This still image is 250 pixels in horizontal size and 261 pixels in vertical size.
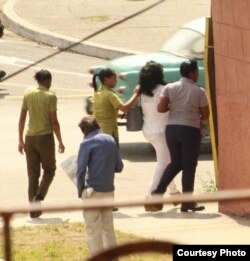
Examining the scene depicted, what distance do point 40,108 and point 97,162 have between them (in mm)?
2570

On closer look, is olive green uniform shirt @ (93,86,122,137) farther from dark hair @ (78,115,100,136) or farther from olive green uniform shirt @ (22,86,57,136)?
dark hair @ (78,115,100,136)

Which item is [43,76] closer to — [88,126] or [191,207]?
[191,207]

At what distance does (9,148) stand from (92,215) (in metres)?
6.84

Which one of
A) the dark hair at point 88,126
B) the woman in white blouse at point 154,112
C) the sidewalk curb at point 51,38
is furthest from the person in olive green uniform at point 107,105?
the sidewalk curb at point 51,38

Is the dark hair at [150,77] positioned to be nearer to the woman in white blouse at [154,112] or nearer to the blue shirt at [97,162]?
the woman in white blouse at [154,112]

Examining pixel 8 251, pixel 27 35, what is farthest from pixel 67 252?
pixel 27 35


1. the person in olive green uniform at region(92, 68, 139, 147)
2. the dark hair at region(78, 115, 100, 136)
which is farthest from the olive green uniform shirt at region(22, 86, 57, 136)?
the dark hair at region(78, 115, 100, 136)

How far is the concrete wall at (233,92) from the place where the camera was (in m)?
12.7

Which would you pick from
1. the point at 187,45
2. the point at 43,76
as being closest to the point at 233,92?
the point at 43,76

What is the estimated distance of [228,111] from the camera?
1306 centimetres

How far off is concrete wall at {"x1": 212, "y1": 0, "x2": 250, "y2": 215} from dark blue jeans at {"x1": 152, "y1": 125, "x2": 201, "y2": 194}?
0.30 m

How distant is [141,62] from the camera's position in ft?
56.6

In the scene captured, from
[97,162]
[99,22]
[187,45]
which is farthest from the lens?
[99,22]

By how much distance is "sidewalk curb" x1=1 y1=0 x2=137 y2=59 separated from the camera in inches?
1034
